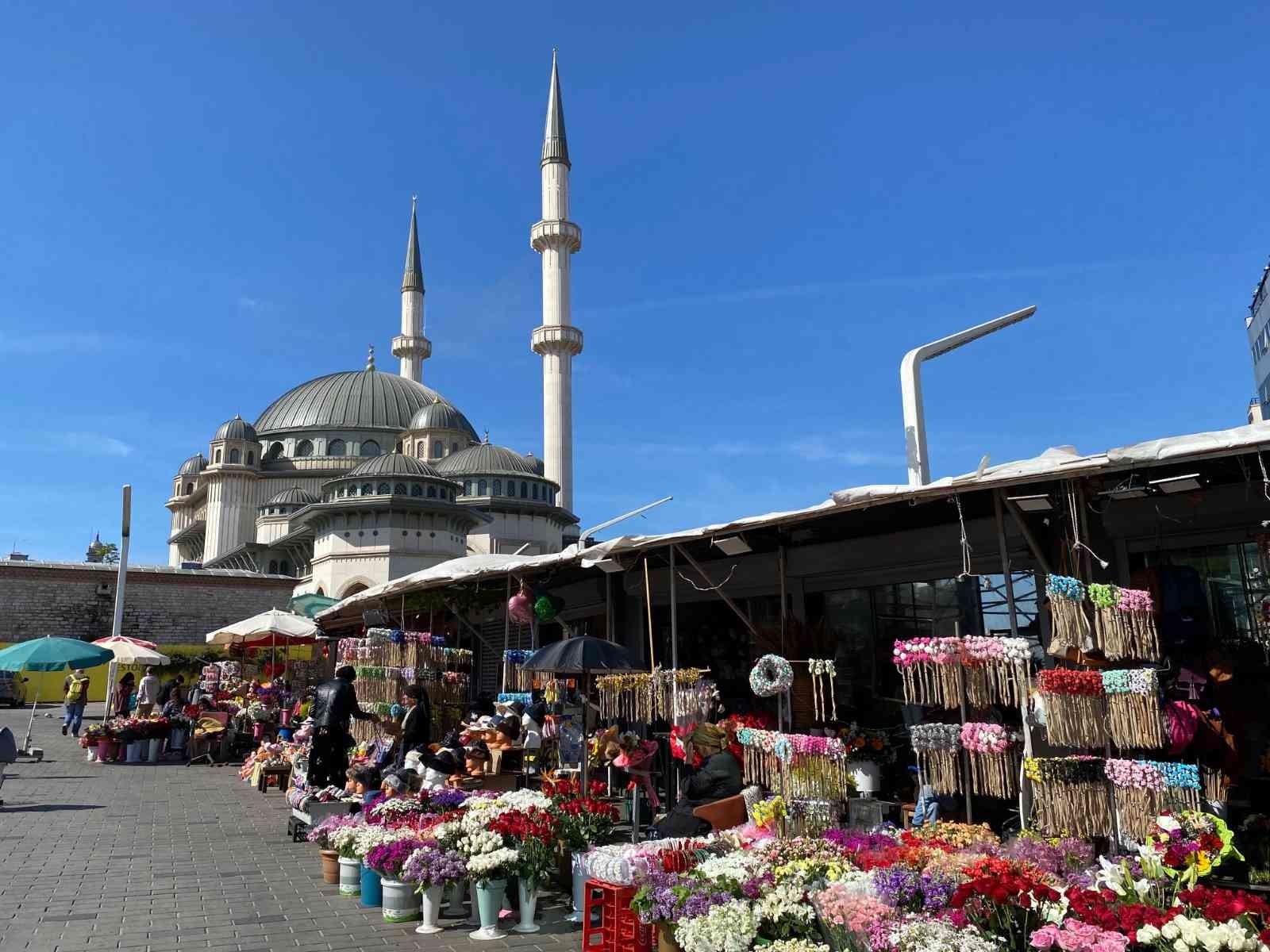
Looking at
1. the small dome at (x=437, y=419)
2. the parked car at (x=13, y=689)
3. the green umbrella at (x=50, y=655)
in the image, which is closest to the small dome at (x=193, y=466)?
the small dome at (x=437, y=419)

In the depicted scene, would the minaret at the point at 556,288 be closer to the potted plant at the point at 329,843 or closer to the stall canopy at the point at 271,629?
the stall canopy at the point at 271,629

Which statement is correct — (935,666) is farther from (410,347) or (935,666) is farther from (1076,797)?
(410,347)

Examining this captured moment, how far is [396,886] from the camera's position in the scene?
619 cm

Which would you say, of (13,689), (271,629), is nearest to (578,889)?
(271,629)

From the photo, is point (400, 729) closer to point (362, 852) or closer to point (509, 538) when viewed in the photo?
point (362, 852)

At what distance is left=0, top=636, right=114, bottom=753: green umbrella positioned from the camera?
14695 millimetres

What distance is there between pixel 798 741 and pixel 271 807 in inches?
277

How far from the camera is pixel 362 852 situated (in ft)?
21.5

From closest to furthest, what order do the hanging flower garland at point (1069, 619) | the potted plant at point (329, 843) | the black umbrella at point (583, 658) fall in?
the hanging flower garland at point (1069, 619), the potted plant at point (329, 843), the black umbrella at point (583, 658)

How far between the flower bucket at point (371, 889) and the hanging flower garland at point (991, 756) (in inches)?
158

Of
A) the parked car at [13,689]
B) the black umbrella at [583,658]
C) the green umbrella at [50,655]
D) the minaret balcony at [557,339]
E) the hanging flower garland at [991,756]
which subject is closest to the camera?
the hanging flower garland at [991,756]

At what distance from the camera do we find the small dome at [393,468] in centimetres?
4416

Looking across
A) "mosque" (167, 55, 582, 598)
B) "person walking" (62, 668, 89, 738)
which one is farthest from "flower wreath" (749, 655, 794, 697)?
"mosque" (167, 55, 582, 598)

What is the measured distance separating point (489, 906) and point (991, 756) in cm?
334
